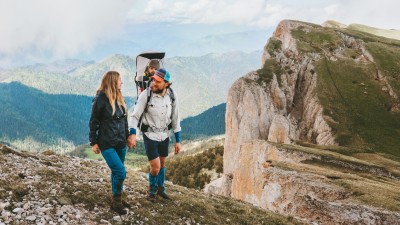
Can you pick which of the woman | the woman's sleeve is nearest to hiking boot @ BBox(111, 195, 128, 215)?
the woman

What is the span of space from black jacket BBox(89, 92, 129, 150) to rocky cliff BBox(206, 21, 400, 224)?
16539 millimetres

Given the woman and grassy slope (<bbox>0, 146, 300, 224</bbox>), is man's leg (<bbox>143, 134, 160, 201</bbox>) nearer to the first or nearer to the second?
the woman

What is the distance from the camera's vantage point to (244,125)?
81500 millimetres

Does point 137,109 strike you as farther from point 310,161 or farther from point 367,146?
point 367,146

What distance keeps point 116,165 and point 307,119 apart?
7583 cm

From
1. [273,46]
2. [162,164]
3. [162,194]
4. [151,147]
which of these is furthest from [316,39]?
[151,147]

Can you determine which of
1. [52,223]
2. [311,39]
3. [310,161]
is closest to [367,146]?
[310,161]

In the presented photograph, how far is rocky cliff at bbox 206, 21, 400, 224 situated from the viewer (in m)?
30.7

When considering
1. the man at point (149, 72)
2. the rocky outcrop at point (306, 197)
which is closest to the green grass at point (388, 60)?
the rocky outcrop at point (306, 197)

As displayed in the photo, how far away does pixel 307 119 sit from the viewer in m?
84.0

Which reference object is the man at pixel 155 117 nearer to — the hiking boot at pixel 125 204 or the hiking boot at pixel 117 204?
the hiking boot at pixel 125 204

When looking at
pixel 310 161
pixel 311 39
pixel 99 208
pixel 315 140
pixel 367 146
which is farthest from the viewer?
pixel 311 39

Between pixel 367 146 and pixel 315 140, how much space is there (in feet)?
35.8

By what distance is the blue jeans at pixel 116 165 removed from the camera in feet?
44.7
